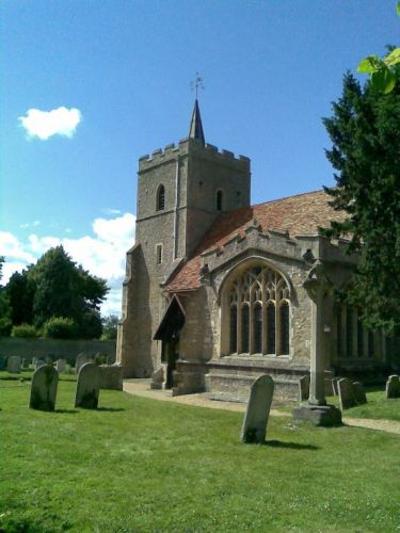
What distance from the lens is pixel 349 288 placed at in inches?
720

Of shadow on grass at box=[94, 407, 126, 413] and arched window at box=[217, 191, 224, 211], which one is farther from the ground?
arched window at box=[217, 191, 224, 211]

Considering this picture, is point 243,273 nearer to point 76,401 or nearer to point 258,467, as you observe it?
point 76,401

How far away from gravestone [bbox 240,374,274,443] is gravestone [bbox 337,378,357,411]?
17.1 feet

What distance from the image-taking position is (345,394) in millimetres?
14289

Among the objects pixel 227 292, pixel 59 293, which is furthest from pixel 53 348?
pixel 227 292

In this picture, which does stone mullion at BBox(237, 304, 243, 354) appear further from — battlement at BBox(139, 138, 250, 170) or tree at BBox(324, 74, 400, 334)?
battlement at BBox(139, 138, 250, 170)

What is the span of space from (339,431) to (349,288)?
8500 mm

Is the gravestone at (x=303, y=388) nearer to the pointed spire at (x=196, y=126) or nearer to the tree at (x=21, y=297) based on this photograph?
the pointed spire at (x=196, y=126)

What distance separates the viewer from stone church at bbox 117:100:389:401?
58.3 feet

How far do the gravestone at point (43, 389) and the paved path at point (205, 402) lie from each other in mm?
5681

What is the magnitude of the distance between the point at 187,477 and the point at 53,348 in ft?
105

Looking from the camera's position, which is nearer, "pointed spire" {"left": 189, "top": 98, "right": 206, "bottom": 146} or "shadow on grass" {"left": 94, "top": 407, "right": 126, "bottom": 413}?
"shadow on grass" {"left": 94, "top": 407, "right": 126, "bottom": 413}

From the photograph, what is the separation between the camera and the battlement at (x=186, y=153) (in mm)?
29078

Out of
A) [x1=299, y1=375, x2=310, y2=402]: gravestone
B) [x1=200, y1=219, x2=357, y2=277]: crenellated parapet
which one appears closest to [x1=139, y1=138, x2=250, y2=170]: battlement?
[x1=200, y1=219, x2=357, y2=277]: crenellated parapet
